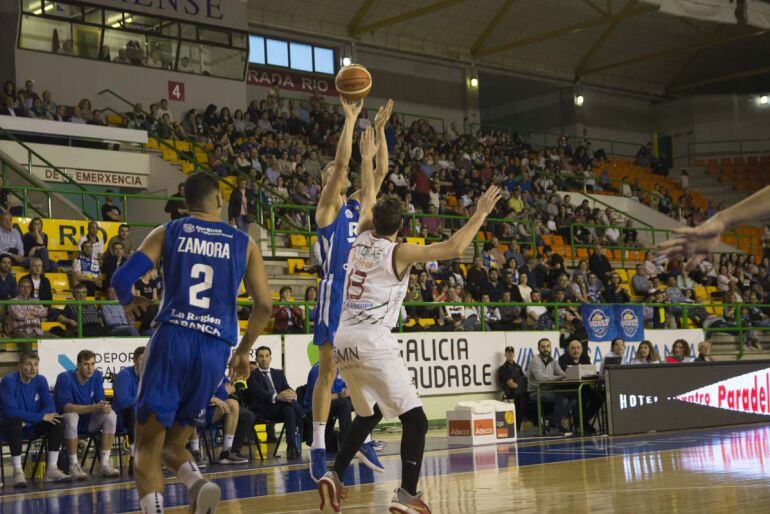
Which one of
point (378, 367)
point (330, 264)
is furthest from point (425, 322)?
point (378, 367)

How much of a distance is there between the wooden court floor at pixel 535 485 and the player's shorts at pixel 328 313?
48.4 inches

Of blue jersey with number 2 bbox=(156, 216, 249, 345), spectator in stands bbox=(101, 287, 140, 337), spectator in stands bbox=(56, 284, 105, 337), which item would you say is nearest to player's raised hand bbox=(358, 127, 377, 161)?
blue jersey with number 2 bbox=(156, 216, 249, 345)

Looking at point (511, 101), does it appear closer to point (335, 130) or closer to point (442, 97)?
point (442, 97)

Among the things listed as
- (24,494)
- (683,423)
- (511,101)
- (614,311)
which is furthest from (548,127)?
(24,494)

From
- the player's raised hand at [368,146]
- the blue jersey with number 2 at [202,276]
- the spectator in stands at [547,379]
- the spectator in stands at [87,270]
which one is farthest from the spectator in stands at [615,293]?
the blue jersey with number 2 at [202,276]

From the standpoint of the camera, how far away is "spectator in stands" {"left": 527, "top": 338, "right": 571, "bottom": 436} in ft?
49.1

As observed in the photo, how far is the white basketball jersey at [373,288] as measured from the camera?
6426 millimetres

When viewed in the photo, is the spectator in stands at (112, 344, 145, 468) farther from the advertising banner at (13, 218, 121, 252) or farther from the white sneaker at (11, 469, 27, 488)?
the advertising banner at (13, 218, 121, 252)

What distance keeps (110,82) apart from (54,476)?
51.2ft

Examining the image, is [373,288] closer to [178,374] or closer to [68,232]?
[178,374]

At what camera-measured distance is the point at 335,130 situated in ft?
89.4

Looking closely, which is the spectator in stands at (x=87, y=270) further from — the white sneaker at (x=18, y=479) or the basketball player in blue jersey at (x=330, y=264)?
the basketball player in blue jersey at (x=330, y=264)

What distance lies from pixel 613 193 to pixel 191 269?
92.0ft

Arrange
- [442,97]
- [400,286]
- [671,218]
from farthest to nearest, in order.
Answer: [442,97] < [671,218] < [400,286]
